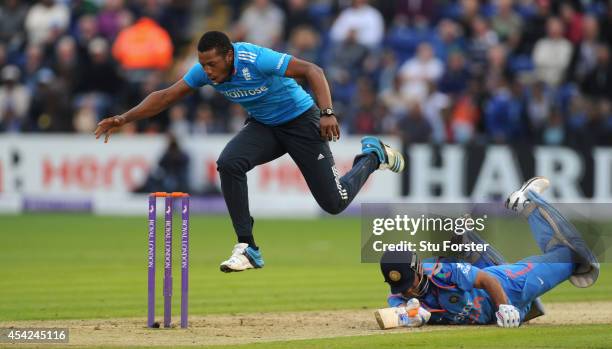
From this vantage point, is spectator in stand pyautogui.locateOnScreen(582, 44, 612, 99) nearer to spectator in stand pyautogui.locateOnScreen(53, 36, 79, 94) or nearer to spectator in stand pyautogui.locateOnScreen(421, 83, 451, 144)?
spectator in stand pyautogui.locateOnScreen(421, 83, 451, 144)

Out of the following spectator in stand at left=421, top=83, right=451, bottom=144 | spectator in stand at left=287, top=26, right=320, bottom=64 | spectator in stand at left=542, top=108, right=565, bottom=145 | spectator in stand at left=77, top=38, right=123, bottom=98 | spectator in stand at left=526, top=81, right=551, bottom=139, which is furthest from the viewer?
spectator in stand at left=77, top=38, right=123, bottom=98

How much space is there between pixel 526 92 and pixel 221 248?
7.44 meters

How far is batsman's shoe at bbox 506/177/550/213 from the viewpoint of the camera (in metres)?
11.3

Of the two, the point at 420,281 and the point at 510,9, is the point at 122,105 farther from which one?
the point at 420,281

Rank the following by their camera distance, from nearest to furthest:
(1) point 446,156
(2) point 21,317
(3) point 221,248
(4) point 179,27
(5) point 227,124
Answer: (2) point 21,317
(3) point 221,248
(1) point 446,156
(5) point 227,124
(4) point 179,27

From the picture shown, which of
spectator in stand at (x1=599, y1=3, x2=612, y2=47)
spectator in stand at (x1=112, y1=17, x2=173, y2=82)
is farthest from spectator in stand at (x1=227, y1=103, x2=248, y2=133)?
spectator in stand at (x1=599, y1=3, x2=612, y2=47)

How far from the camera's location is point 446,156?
22.4m

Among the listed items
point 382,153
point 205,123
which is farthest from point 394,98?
point 382,153

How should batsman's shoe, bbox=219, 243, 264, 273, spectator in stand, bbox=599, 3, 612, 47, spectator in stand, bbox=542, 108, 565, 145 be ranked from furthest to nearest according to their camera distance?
spectator in stand, bbox=599, 3, 612, 47 → spectator in stand, bbox=542, 108, 565, 145 → batsman's shoe, bbox=219, 243, 264, 273

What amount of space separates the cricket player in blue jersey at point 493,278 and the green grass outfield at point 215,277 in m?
0.30

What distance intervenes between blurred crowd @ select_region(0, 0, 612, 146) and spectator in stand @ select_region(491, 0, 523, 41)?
29 millimetres

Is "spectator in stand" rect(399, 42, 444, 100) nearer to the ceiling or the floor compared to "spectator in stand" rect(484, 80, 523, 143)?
nearer to the ceiling

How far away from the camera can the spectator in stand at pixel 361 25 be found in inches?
953

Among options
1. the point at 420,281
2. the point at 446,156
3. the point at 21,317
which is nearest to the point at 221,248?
the point at 446,156
